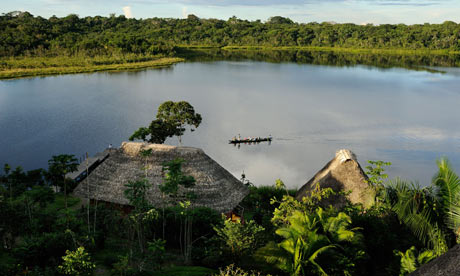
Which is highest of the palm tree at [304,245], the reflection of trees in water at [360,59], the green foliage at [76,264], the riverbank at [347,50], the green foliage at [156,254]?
the riverbank at [347,50]

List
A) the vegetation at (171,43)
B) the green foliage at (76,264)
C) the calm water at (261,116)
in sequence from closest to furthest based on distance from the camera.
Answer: the green foliage at (76,264) < the calm water at (261,116) < the vegetation at (171,43)

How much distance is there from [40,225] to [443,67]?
75363 mm

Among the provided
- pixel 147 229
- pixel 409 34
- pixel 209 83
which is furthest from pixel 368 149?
pixel 409 34

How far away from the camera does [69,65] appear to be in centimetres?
6050

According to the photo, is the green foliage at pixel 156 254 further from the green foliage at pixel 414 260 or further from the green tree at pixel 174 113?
the green tree at pixel 174 113

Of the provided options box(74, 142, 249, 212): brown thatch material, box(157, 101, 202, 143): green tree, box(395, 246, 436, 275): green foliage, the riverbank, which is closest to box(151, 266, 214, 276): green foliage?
box(395, 246, 436, 275): green foliage

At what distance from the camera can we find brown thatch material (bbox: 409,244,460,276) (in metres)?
3.25

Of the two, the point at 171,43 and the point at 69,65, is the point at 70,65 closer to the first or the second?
the point at 69,65

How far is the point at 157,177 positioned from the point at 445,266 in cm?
1105

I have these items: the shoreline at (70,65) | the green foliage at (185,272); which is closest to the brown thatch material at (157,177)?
the green foliage at (185,272)

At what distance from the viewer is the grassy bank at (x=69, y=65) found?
5375 centimetres

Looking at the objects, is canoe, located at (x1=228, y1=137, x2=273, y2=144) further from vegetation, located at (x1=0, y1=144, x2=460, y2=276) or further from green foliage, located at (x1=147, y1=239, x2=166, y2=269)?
green foliage, located at (x1=147, y1=239, x2=166, y2=269)

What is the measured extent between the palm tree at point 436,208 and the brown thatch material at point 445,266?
142 inches

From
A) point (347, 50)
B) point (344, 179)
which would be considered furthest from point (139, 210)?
point (347, 50)
